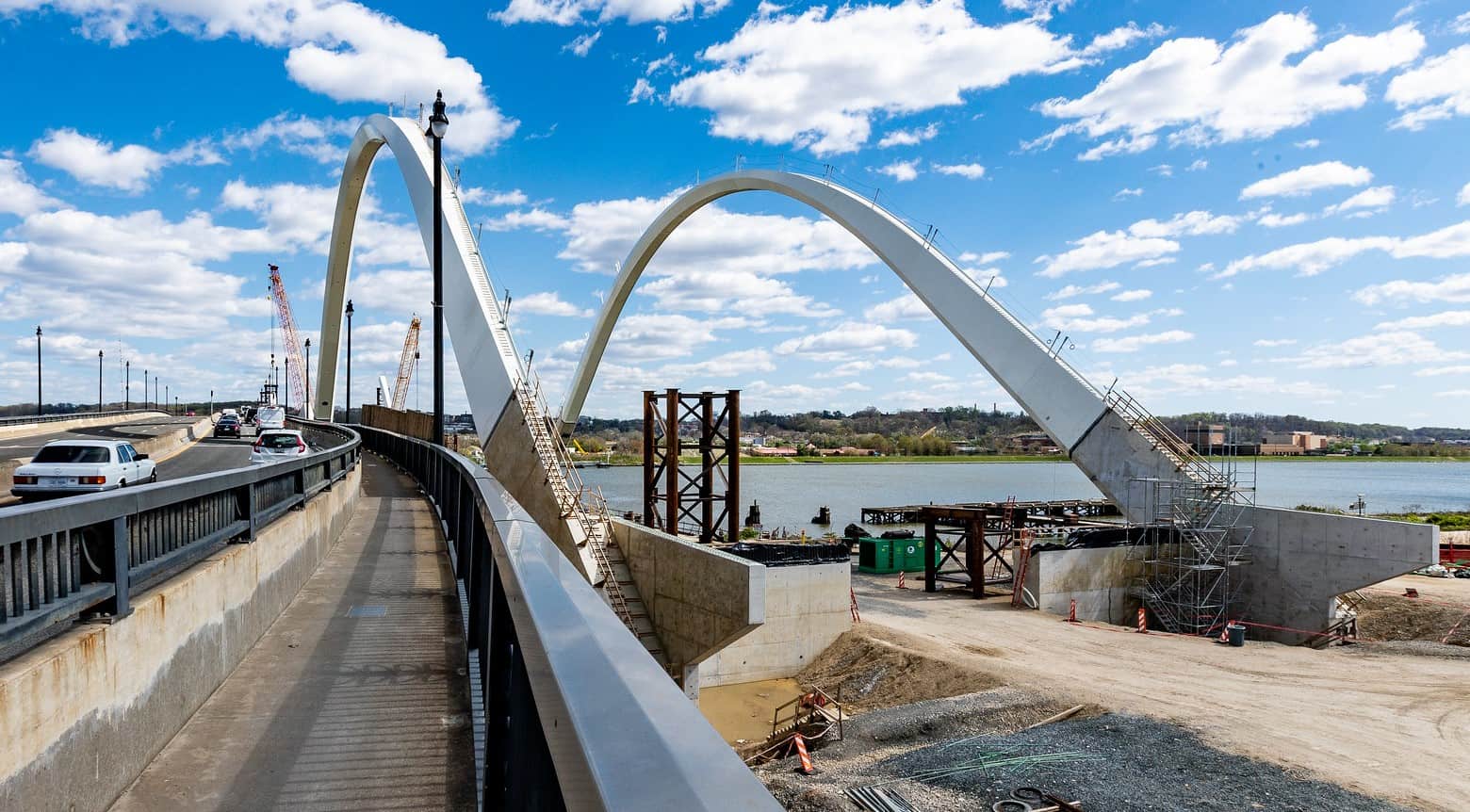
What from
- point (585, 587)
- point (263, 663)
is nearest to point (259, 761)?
point (263, 663)

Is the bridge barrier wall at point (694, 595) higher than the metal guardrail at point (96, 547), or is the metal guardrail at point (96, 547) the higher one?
the metal guardrail at point (96, 547)

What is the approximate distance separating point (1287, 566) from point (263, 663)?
28588 mm

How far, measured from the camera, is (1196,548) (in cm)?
2688

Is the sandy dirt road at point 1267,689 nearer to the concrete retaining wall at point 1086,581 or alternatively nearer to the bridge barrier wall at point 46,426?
the concrete retaining wall at point 1086,581

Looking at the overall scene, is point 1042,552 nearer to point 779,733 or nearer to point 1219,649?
point 1219,649

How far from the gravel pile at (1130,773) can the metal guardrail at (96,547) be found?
33.6 ft

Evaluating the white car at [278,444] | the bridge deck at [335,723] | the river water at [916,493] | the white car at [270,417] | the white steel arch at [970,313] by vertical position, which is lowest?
the river water at [916,493]

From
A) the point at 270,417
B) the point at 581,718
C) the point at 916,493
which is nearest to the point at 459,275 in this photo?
the point at 270,417

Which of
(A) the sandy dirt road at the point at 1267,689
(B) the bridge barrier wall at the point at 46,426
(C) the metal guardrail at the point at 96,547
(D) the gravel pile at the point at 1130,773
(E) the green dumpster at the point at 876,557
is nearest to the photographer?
(C) the metal guardrail at the point at 96,547

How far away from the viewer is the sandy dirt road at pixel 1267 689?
13.7 metres

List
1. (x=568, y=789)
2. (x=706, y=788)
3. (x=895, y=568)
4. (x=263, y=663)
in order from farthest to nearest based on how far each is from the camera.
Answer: (x=895, y=568) < (x=263, y=663) < (x=568, y=789) < (x=706, y=788)

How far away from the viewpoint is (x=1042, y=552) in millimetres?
28094

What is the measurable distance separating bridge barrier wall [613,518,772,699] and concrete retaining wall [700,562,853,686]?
1.32m

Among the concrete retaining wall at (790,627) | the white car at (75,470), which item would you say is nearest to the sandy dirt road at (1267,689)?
the concrete retaining wall at (790,627)
